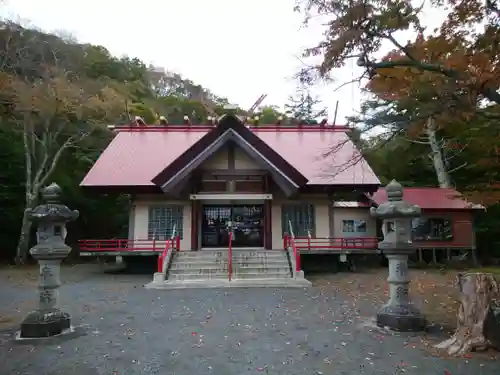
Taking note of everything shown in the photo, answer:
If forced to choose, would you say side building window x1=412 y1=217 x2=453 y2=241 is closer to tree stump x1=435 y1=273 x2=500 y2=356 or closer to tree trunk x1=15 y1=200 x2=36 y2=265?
tree stump x1=435 y1=273 x2=500 y2=356

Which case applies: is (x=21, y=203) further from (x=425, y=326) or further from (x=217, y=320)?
(x=425, y=326)

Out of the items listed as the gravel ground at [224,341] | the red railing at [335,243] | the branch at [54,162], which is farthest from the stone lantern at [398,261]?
the branch at [54,162]

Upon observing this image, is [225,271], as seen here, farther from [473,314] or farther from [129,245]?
[473,314]

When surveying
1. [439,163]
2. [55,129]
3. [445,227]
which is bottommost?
[445,227]

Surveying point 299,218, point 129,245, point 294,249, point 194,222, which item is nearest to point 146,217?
point 129,245

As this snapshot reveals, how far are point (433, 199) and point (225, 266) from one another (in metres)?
10.8

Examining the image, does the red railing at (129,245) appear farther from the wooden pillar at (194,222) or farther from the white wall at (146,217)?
the wooden pillar at (194,222)

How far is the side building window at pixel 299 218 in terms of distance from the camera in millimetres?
16547

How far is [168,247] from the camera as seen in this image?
13.7m

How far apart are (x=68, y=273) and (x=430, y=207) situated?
15363 millimetres

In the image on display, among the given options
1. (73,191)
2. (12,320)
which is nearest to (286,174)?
(12,320)

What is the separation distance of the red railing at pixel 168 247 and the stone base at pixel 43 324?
20.0 ft

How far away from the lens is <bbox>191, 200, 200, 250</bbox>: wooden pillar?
1609cm

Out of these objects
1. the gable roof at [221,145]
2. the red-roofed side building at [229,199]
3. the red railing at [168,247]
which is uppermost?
the gable roof at [221,145]
